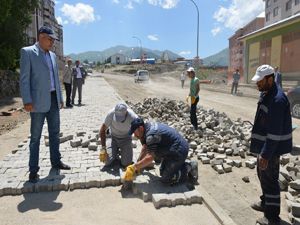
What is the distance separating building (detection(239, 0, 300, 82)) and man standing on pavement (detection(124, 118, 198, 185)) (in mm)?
21426

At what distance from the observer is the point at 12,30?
19.5m

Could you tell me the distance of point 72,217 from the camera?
429cm

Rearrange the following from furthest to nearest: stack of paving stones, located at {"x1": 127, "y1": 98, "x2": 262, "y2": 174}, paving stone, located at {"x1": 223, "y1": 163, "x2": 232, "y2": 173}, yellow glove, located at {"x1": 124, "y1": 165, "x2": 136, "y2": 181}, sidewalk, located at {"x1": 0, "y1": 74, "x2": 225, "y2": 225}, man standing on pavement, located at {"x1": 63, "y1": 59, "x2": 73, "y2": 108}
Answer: man standing on pavement, located at {"x1": 63, "y1": 59, "x2": 73, "y2": 108} < stack of paving stones, located at {"x1": 127, "y1": 98, "x2": 262, "y2": 174} < paving stone, located at {"x1": 223, "y1": 163, "x2": 232, "y2": 173} < yellow glove, located at {"x1": 124, "y1": 165, "x2": 136, "y2": 181} < sidewalk, located at {"x1": 0, "y1": 74, "x2": 225, "y2": 225}

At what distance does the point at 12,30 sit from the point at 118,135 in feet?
53.4

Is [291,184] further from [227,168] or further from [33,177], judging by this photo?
[33,177]

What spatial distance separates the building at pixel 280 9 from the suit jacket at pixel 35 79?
1925 inches

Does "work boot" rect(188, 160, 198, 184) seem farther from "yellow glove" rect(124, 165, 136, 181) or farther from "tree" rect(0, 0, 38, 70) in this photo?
"tree" rect(0, 0, 38, 70)

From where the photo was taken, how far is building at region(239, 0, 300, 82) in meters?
24.9

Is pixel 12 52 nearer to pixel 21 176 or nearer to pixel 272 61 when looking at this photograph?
pixel 21 176

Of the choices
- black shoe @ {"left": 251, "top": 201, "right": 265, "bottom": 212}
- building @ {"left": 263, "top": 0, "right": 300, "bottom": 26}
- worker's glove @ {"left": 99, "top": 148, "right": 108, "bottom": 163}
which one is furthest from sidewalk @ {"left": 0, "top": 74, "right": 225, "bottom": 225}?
building @ {"left": 263, "top": 0, "right": 300, "bottom": 26}

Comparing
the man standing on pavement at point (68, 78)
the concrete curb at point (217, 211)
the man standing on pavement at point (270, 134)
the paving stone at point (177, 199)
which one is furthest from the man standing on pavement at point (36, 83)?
the man standing on pavement at point (68, 78)

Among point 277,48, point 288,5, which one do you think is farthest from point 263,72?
point 288,5

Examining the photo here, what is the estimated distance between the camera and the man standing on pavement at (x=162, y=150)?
4809 mm

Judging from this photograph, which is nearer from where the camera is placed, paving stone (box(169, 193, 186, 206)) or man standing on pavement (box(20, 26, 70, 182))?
paving stone (box(169, 193, 186, 206))
